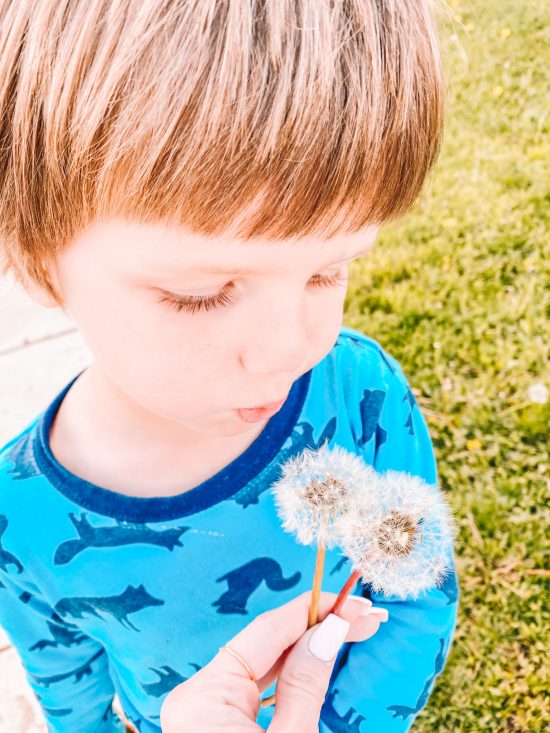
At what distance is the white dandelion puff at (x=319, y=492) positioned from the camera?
3.15ft

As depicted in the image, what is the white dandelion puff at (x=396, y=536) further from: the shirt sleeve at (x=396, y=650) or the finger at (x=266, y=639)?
the shirt sleeve at (x=396, y=650)

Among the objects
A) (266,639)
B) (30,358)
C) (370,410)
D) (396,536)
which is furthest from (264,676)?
(30,358)

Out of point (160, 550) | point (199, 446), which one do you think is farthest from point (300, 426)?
point (160, 550)

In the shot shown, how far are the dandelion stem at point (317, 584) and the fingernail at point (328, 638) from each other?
0.02 metres

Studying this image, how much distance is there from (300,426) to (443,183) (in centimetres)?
296

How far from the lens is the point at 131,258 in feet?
2.57

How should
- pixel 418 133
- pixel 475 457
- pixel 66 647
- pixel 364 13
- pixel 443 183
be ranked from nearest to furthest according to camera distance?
Answer: pixel 364 13
pixel 418 133
pixel 66 647
pixel 475 457
pixel 443 183

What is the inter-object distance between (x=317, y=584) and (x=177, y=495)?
1.16ft

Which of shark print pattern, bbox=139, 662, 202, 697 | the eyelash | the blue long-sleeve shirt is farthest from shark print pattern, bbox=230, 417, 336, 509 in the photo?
the eyelash

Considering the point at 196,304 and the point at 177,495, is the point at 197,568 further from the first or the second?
the point at 196,304

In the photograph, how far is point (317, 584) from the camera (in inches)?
36.3

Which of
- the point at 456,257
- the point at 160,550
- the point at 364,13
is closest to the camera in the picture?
the point at 364,13

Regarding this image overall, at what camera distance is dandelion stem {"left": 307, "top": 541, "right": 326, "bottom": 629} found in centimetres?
89

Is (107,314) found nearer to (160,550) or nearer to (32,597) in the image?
(160,550)
